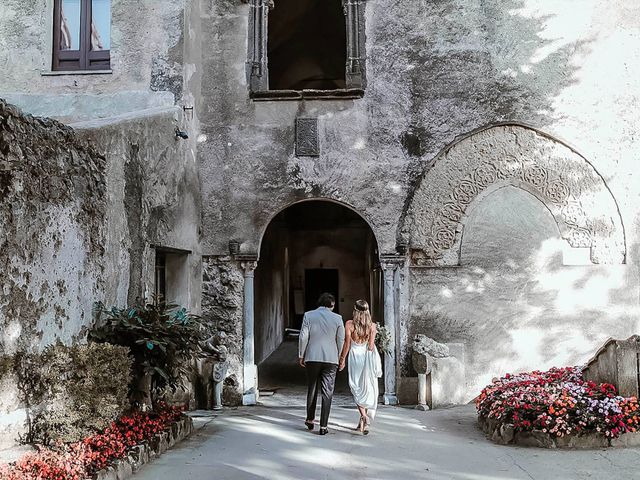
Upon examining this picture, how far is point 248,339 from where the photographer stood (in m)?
9.66

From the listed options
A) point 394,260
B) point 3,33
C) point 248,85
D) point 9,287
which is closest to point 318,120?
point 248,85

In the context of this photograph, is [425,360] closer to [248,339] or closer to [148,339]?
[248,339]

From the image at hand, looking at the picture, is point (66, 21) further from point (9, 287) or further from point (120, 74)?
point (9, 287)

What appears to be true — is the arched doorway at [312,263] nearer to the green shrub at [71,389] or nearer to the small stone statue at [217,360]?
the small stone statue at [217,360]

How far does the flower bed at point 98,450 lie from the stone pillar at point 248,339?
8.99 feet

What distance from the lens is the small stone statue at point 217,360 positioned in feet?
29.5

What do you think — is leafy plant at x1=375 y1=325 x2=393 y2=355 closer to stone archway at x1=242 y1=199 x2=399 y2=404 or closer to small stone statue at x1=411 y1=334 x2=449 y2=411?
small stone statue at x1=411 y1=334 x2=449 y2=411

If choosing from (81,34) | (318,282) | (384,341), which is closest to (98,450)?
(384,341)

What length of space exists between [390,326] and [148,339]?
4320 millimetres

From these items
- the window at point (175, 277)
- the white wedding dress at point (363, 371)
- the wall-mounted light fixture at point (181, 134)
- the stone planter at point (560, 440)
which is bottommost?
the stone planter at point (560, 440)

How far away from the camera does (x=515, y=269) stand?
9445mm

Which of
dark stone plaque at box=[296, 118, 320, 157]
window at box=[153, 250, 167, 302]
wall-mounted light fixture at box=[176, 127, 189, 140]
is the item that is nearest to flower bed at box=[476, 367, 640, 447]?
dark stone plaque at box=[296, 118, 320, 157]

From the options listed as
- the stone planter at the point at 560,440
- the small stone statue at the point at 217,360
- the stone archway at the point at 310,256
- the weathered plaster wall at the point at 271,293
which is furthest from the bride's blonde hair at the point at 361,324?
the stone archway at the point at 310,256

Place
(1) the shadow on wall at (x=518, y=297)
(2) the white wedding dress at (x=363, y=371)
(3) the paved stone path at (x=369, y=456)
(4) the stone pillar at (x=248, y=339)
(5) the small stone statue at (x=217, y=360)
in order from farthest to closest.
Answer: (4) the stone pillar at (x=248, y=339) → (1) the shadow on wall at (x=518, y=297) → (5) the small stone statue at (x=217, y=360) → (2) the white wedding dress at (x=363, y=371) → (3) the paved stone path at (x=369, y=456)
